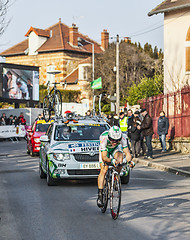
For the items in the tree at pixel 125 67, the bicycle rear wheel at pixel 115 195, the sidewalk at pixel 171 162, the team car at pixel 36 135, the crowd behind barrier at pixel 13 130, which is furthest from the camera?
the tree at pixel 125 67

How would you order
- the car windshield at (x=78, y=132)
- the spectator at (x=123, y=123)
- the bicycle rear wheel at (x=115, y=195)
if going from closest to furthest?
the bicycle rear wheel at (x=115, y=195) → the car windshield at (x=78, y=132) → the spectator at (x=123, y=123)

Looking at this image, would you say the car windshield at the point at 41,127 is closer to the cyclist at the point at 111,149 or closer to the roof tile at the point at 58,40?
the cyclist at the point at 111,149

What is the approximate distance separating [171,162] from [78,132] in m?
5.84

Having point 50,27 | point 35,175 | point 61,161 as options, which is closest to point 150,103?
point 35,175

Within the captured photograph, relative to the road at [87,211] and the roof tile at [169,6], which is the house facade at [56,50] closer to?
the roof tile at [169,6]

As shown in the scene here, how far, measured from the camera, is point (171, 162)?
18547 millimetres

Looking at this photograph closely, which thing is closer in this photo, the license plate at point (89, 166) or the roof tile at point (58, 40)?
the license plate at point (89, 166)

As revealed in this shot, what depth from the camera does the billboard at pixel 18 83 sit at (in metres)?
58.8

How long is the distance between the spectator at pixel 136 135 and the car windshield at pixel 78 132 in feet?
23.0

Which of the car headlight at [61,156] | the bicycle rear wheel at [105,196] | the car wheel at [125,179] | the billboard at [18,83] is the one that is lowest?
the car wheel at [125,179]

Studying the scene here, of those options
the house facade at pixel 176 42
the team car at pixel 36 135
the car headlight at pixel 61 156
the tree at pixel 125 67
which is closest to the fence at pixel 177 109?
the house facade at pixel 176 42

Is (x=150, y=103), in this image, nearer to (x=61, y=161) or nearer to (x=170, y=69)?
(x=170, y=69)

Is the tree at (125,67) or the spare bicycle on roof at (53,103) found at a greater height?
the tree at (125,67)

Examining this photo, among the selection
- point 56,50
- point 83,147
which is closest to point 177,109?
point 83,147
